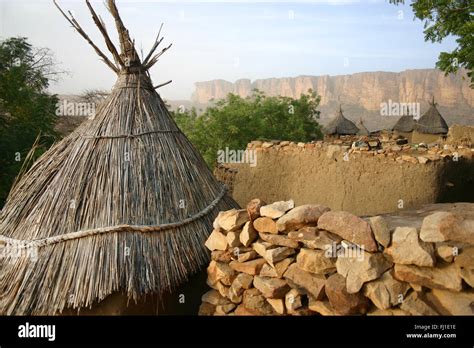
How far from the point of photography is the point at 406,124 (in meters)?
19.7

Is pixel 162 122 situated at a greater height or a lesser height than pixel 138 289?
greater

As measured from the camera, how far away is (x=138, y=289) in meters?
3.41

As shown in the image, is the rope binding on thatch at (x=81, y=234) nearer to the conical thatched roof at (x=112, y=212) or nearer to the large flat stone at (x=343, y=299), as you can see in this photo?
the conical thatched roof at (x=112, y=212)

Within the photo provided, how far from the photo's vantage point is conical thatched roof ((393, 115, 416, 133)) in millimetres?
19406

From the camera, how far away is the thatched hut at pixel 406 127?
1942 cm

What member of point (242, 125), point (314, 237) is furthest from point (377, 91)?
point (314, 237)

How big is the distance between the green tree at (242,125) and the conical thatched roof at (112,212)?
9274 mm

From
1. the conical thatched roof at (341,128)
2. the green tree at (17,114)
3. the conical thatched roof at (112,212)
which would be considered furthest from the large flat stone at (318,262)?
the conical thatched roof at (341,128)

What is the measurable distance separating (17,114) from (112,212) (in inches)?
251

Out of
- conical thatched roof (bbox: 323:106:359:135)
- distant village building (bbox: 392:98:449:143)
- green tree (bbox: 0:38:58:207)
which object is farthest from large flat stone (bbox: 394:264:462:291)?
conical thatched roof (bbox: 323:106:359:135)

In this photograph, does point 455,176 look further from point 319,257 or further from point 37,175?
point 37,175
